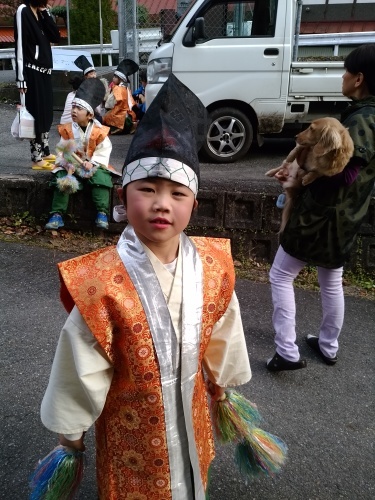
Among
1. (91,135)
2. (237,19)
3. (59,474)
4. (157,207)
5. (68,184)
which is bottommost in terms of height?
(59,474)

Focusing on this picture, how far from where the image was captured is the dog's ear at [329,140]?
7.54ft

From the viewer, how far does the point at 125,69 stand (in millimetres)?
8789

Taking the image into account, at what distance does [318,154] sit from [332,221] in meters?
0.45

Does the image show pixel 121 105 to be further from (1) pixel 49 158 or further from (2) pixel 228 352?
(2) pixel 228 352

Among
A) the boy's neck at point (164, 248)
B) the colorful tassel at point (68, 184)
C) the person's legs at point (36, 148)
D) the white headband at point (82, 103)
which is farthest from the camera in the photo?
the person's legs at point (36, 148)

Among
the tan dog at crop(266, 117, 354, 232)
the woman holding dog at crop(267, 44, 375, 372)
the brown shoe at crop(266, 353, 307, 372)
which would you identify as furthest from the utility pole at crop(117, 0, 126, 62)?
the brown shoe at crop(266, 353, 307, 372)

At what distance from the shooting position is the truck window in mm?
5914

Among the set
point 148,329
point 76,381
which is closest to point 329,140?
point 148,329

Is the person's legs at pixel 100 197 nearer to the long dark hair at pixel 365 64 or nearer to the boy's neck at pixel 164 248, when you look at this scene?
the long dark hair at pixel 365 64

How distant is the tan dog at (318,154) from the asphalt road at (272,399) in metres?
1.16

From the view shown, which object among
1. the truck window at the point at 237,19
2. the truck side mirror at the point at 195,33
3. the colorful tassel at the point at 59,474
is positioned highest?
the truck window at the point at 237,19

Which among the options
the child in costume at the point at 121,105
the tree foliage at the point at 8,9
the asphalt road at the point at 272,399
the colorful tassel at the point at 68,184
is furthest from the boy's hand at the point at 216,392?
the tree foliage at the point at 8,9

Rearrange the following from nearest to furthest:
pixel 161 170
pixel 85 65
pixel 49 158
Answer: pixel 161 170 → pixel 49 158 → pixel 85 65

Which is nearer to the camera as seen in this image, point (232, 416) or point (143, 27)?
point (232, 416)
